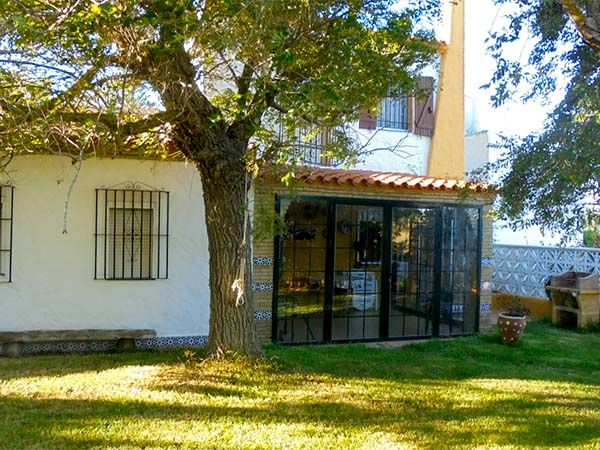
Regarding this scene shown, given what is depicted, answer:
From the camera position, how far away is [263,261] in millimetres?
9711

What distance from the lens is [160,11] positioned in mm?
5680

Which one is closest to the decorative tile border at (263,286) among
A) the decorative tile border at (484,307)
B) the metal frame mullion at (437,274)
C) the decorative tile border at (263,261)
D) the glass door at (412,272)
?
the decorative tile border at (263,261)

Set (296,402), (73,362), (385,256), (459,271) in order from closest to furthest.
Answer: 1. (296,402)
2. (73,362)
3. (385,256)
4. (459,271)

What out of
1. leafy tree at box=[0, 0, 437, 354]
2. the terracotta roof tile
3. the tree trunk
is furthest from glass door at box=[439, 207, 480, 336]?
the tree trunk

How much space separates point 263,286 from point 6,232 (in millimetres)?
4058

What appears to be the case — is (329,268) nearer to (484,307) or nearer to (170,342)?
(170,342)

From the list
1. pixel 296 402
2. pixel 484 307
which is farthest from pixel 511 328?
pixel 296 402

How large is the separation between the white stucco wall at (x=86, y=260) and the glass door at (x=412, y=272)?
11.8 ft

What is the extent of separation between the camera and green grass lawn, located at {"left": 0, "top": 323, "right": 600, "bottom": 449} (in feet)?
17.0

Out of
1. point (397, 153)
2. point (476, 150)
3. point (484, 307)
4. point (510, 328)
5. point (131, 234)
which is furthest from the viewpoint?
point (476, 150)

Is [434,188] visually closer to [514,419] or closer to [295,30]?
[295,30]

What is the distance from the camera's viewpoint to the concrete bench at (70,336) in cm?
840

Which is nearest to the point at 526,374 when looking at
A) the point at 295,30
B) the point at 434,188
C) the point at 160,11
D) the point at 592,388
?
the point at 592,388

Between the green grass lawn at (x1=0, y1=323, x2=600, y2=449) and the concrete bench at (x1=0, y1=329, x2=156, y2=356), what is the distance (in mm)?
295
